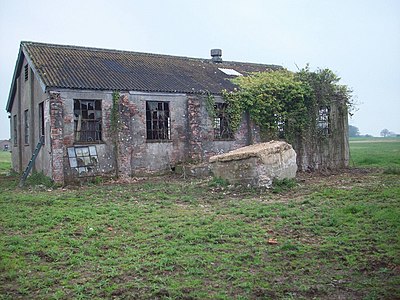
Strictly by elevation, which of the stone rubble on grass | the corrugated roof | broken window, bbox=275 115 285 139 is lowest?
the stone rubble on grass

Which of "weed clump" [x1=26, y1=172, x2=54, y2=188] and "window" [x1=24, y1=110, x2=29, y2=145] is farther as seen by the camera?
"window" [x1=24, y1=110, x2=29, y2=145]

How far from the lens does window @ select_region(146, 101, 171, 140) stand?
18188 mm

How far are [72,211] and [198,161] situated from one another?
911 cm

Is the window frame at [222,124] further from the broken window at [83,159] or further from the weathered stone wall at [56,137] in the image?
the weathered stone wall at [56,137]

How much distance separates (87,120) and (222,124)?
21.8ft

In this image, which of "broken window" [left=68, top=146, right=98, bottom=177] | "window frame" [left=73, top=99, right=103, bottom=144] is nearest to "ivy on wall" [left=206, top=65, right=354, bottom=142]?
"window frame" [left=73, top=99, right=103, bottom=144]

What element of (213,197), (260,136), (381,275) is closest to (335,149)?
(260,136)

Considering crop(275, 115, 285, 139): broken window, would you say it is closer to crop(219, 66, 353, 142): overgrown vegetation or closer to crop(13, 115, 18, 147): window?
crop(219, 66, 353, 142): overgrown vegetation

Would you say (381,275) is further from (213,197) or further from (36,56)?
(36,56)

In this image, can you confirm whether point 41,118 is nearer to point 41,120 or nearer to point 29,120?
point 41,120

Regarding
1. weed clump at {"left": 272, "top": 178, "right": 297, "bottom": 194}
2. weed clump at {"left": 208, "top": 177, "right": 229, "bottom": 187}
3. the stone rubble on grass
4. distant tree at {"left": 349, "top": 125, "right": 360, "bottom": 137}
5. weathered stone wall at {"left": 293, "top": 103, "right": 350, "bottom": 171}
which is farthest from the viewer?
distant tree at {"left": 349, "top": 125, "right": 360, "bottom": 137}

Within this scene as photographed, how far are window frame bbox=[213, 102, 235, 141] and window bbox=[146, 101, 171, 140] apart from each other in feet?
8.17

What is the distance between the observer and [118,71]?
62.2 feet

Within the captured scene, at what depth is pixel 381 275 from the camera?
558 centimetres
